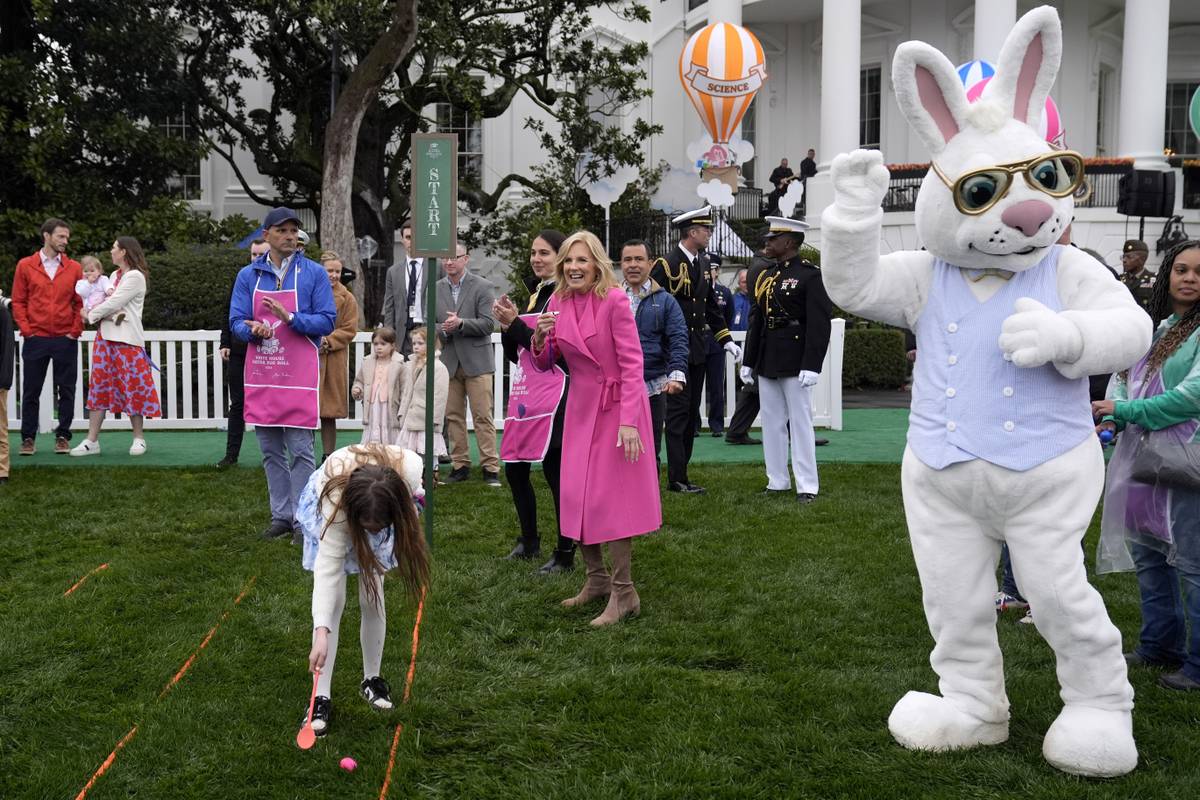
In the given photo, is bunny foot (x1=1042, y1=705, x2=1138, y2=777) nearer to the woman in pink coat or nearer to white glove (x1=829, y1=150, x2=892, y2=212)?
white glove (x1=829, y1=150, x2=892, y2=212)

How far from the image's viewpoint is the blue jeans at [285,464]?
23.9 feet

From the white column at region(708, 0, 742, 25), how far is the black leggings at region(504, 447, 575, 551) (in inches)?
798

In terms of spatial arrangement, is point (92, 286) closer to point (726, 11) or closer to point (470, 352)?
point (470, 352)

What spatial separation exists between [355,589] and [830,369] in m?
7.30

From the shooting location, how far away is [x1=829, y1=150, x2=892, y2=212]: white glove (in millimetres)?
4004

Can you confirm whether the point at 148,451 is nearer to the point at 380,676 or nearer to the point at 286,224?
the point at 286,224

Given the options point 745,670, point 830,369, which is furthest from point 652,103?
point 745,670

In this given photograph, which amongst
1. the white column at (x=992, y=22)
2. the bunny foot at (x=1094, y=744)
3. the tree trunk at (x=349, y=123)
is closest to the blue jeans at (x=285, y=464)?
the bunny foot at (x=1094, y=744)

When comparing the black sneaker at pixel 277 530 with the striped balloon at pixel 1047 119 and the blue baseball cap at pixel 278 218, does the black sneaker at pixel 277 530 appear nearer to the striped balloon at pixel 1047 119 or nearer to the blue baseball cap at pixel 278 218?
the blue baseball cap at pixel 278 218

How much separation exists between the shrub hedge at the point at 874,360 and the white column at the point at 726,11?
10314 millimetres

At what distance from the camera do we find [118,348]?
1026cm

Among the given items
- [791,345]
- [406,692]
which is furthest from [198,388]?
[406,692]

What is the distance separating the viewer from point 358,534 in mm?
4082

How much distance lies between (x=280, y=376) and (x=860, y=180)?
4.27m
